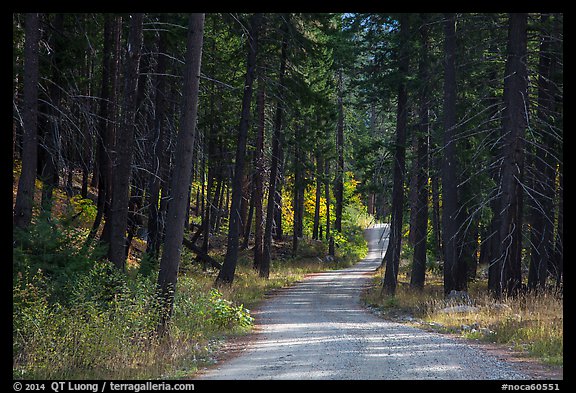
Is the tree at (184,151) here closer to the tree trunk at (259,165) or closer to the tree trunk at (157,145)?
the tree trunk at (157,145)

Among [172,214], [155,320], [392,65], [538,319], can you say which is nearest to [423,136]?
[392,65]

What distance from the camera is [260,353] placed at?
33.3ft

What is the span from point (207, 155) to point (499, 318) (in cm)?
1973

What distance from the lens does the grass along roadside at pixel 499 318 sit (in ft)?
34.5

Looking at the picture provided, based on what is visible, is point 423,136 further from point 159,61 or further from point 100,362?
point 100,362

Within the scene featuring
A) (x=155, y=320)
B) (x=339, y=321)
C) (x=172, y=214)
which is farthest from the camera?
(x=339, y=321)

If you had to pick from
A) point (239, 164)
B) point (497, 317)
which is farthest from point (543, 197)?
point (239, 164)

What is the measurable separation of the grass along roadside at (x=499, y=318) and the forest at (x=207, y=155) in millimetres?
1214

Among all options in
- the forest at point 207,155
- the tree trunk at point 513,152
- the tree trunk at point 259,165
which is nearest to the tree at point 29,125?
the forest at point 207,155

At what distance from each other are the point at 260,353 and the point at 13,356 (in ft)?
13.4

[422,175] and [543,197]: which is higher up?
[422,175]

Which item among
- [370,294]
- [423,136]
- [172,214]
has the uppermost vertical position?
[423,136]

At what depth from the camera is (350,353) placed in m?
9.87

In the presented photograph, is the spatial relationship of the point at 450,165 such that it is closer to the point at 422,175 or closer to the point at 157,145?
the point at 422,175
